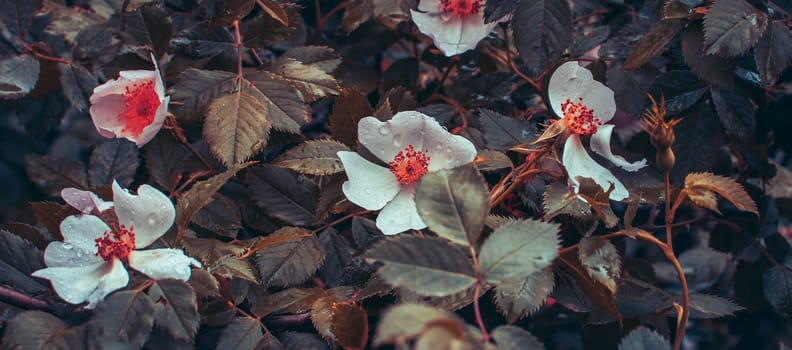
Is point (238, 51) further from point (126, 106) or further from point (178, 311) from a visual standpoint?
point (178, 311)

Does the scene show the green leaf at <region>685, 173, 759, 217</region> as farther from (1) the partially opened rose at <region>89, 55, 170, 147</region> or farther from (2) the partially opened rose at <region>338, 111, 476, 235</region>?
(1) the partially opened rose at <region>89, 55, 170, 147</region>

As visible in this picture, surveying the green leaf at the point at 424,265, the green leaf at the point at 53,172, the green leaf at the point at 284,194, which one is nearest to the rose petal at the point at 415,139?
the green leaf at the point at 284,194

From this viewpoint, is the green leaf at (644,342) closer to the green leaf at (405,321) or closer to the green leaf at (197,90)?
the green leaf at (405,321)

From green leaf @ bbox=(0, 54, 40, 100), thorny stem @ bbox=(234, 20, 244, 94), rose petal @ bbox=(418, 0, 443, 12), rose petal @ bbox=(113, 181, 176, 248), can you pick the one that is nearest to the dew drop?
rose petal @ bbox=(113, 181, 176, 248)

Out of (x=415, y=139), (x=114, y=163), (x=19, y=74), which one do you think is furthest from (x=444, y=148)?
(x=19, y=74)

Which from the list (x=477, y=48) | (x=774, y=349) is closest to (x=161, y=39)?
(x=477, y=48)

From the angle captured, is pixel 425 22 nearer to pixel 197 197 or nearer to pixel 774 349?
pixel 197 197
